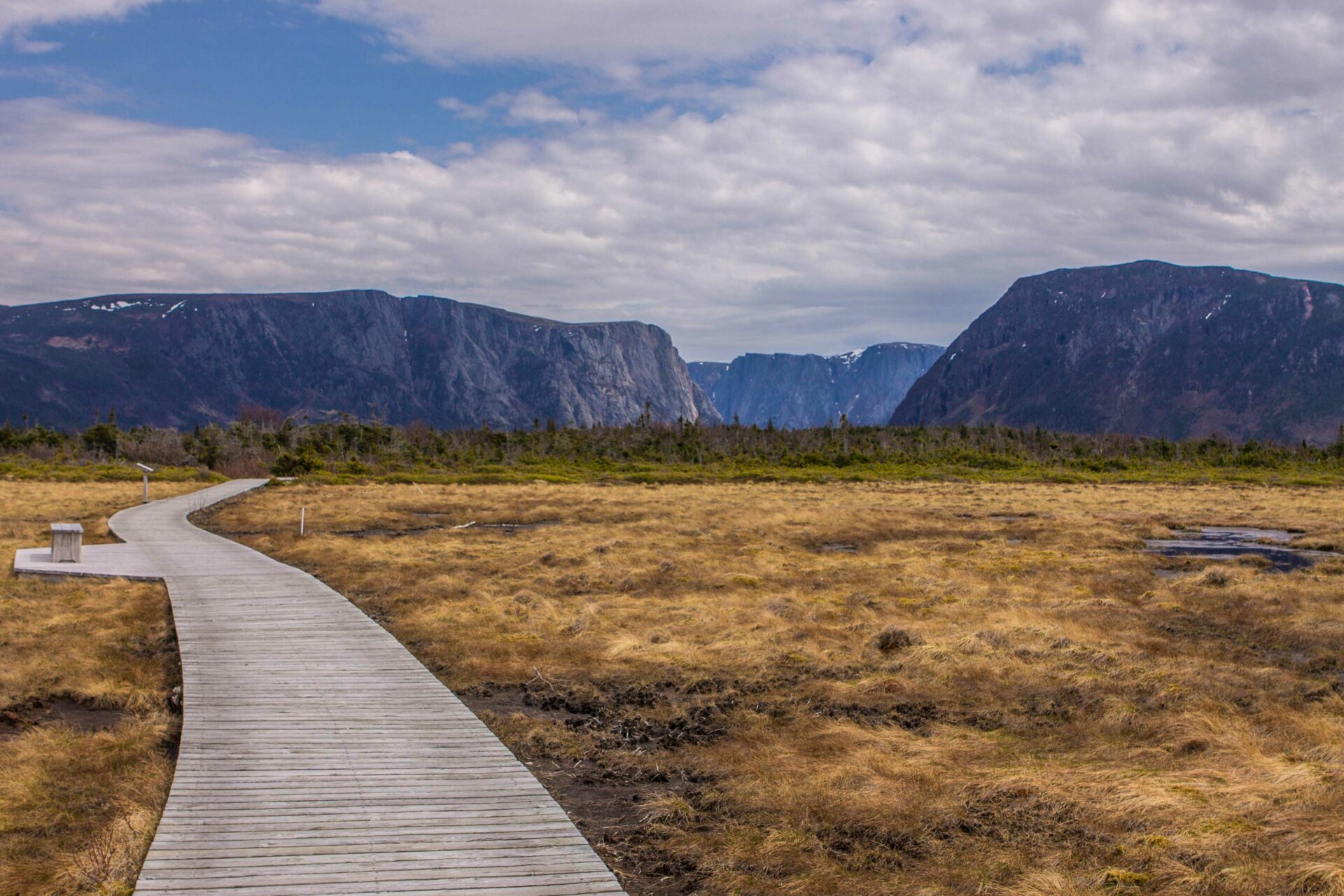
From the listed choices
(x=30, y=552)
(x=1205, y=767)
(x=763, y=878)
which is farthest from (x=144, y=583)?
(x=1205, y=767)

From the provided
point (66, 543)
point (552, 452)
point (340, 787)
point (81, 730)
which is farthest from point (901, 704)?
point (552, 452)

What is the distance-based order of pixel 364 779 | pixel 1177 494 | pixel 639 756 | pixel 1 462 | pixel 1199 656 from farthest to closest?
pixel 1 462, pixel 1177 494, pixel 1199 656, pixel 639 756, pixel 364 779

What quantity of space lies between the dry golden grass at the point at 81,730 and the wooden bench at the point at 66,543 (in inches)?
43.1

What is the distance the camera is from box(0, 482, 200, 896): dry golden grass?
7.77 m

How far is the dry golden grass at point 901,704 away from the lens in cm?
798

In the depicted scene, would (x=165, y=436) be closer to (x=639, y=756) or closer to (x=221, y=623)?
(x=221, y=623)

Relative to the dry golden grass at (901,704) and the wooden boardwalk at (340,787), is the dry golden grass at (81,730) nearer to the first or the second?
the wooden boardwalk at (340,787)

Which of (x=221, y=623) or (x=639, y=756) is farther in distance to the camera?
(x=221, y=623)

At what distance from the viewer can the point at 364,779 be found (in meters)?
9.10

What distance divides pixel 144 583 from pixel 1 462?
6692 centimetres

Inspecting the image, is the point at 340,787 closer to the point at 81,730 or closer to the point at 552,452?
the point at 81,730

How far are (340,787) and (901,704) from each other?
733 centimetres

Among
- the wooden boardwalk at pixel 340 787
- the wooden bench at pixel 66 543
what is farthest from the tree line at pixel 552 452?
the wooden boardwalk at pixel 340 787

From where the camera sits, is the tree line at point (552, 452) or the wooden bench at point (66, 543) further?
the tree line at point (552, 452)
